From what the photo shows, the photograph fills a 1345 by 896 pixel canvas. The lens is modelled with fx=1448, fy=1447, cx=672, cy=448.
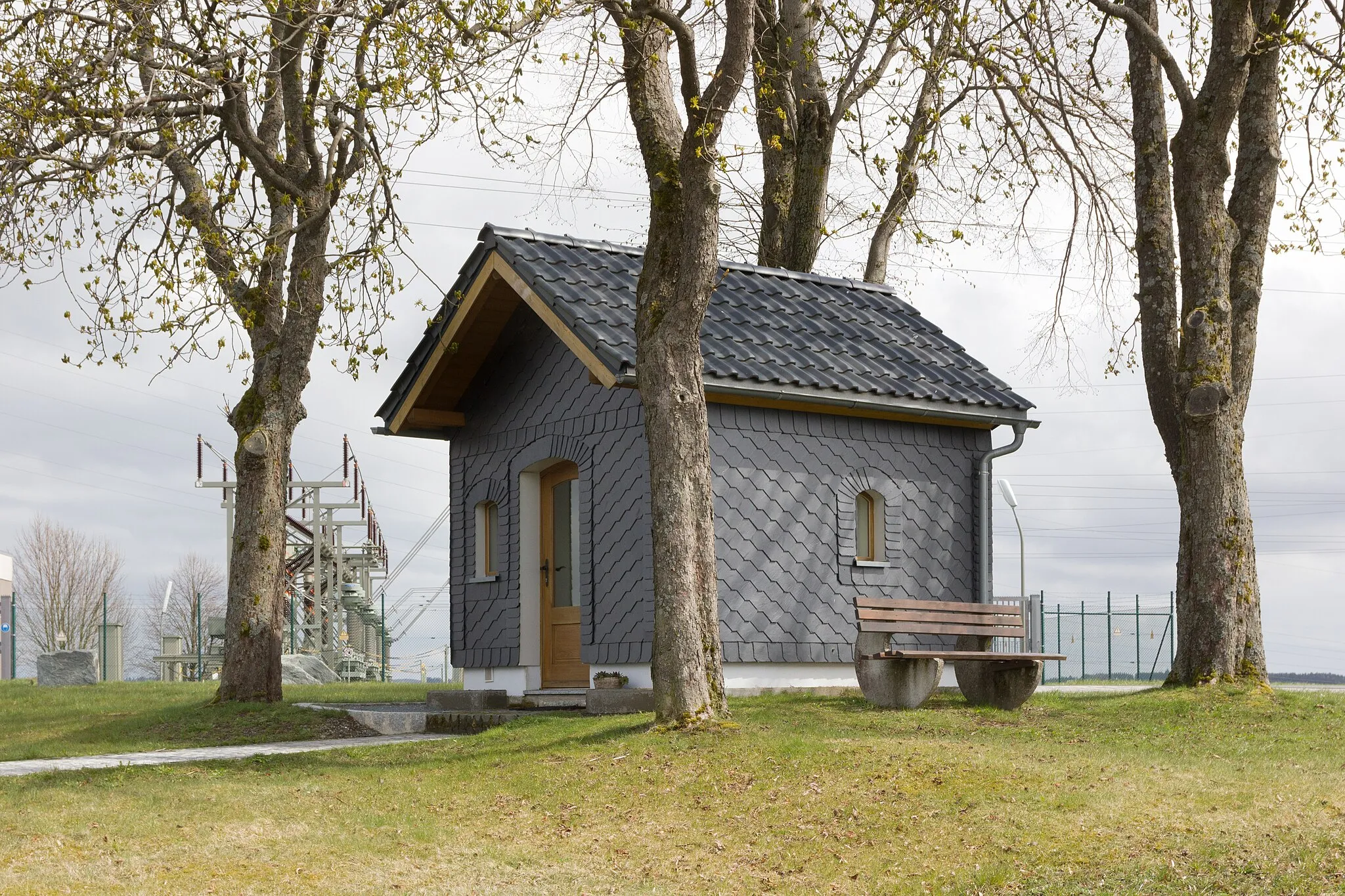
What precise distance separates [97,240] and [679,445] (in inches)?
345

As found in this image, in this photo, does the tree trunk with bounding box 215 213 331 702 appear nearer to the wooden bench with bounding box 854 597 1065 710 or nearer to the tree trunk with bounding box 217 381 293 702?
the tree trunk with bounding box 217 381 293 702

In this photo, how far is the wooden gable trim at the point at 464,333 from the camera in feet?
47.7

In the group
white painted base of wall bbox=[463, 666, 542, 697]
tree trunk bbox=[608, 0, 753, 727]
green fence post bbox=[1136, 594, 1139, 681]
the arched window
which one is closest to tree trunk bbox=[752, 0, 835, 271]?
the arched window

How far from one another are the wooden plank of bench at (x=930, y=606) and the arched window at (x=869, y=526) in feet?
6.82

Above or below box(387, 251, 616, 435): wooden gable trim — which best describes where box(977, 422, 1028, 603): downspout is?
below

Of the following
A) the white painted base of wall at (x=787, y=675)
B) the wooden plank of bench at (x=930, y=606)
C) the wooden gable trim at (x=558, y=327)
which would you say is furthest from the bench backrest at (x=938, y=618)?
the wooden gable trim at (x=558, y=327)

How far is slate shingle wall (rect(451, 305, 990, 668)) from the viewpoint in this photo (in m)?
15.3

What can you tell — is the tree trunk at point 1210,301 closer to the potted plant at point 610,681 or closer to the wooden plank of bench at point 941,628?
the wooden plank of bench at point 941,628

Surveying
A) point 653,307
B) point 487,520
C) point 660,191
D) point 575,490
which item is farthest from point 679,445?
point 487,520

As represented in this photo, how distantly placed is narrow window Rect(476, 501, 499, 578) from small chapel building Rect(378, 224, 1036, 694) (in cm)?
3

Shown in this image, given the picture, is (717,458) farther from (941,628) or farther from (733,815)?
(733,815)

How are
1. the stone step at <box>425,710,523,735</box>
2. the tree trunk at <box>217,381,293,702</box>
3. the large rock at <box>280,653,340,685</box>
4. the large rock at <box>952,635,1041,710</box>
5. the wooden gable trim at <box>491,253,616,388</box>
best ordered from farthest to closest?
the large rock at <box>280,653,340,685</box>, the tree trunk at <box>217,381,293,702</box>, the stone step at <box>425,710,523,735</box>, the wooden gable trim at <box>491,253,616,388</box>, the large rock at <box>952,635,1041,710</box>

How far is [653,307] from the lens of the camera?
12.3 m

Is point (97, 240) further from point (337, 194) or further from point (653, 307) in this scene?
point (653, 307)
